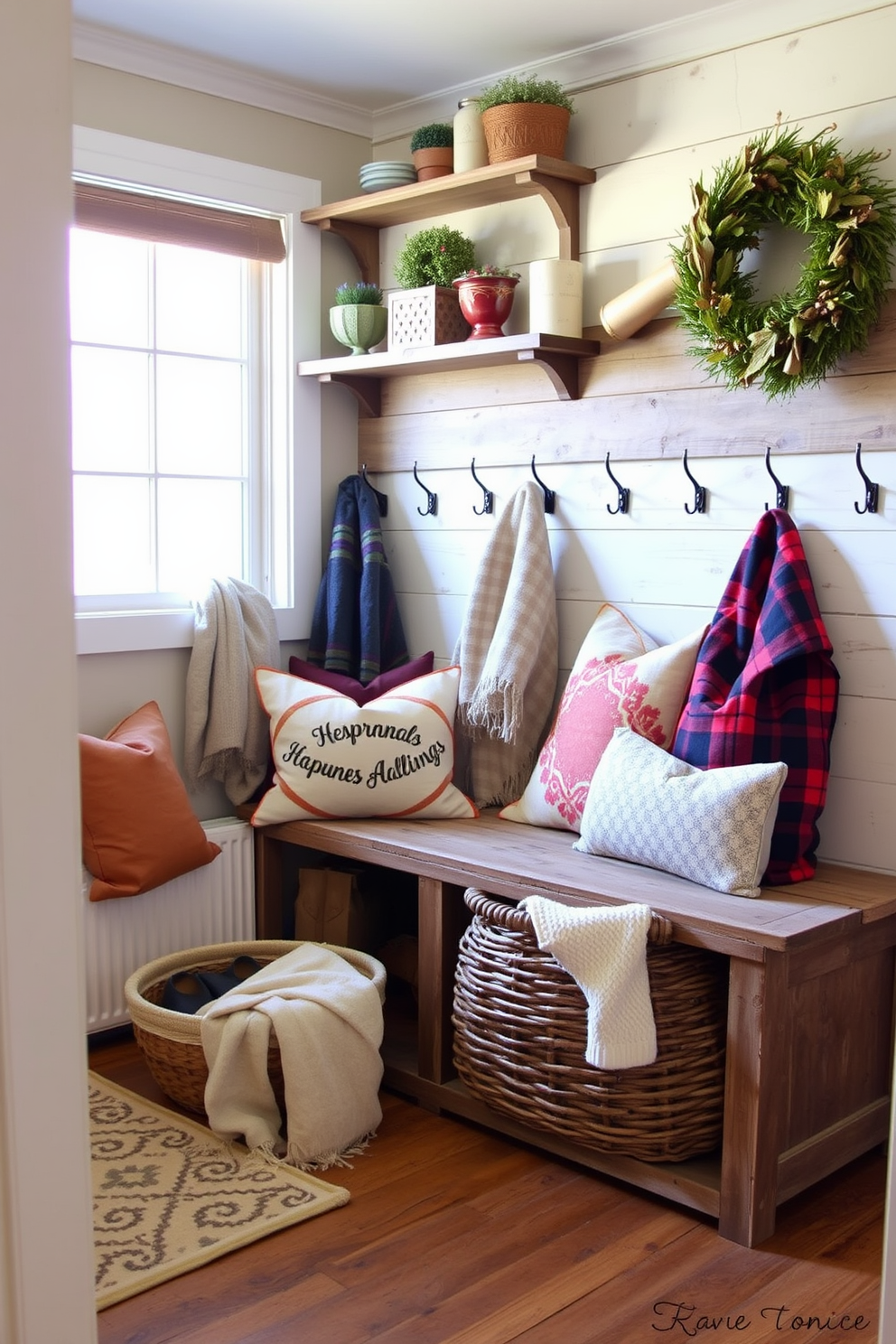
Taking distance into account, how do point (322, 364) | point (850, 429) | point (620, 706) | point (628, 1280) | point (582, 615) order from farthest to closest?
point (322, 364), point (582, 615), point (620, 706), point (850, 429), point (628, 1280)

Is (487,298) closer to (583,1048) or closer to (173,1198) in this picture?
(583,1048)

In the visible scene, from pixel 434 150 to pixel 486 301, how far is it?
0.43 m

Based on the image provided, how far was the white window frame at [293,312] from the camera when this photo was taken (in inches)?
118

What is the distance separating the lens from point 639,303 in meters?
2.77

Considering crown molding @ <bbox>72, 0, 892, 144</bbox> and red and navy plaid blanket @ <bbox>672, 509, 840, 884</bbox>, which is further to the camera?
crown molding @ <bbox>72, 0, 892, 144</bbox>

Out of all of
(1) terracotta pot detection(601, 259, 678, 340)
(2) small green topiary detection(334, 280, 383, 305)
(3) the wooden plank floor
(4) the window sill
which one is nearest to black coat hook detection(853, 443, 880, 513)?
(1) terracotta pot detection(601, 259, 678, 340)

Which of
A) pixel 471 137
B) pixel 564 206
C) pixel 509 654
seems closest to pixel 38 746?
pixel 509 654

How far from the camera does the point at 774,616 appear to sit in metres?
2.54

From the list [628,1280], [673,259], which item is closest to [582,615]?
[673,259]

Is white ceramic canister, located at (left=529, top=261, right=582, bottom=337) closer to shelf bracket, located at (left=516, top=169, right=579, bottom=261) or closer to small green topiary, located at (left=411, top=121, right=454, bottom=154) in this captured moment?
shelf bracket, located at (left=516, top=169, right=579, bottom=261)

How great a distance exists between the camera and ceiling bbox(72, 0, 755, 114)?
8.86 feet

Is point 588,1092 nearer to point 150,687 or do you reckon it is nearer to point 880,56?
point 150,687

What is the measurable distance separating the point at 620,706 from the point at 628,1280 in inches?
43.5

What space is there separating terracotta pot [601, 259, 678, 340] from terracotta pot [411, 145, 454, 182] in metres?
0.60
